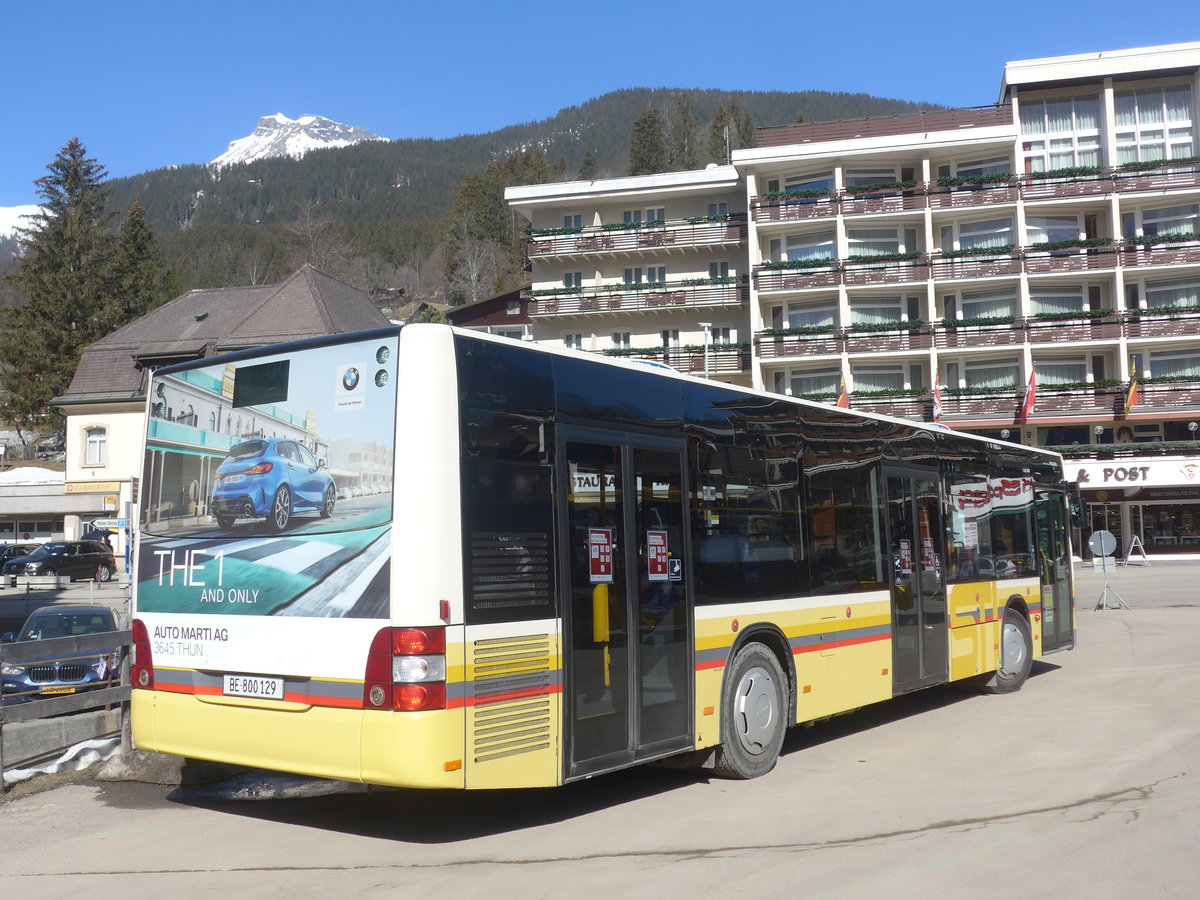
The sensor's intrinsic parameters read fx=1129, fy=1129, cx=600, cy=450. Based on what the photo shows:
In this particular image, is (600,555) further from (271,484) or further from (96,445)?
(96,445)

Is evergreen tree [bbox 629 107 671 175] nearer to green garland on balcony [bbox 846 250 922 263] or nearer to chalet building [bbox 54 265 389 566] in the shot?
green garland on balcony [bbox 846 250 922 263]

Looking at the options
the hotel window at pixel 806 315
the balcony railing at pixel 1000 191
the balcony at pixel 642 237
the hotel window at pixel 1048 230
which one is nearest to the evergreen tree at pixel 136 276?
the balcony at pixel 642 237

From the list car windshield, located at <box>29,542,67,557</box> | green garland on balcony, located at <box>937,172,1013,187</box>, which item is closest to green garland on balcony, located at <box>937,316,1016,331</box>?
green garland on balcony, located at <box>937,172,1013,187</box>

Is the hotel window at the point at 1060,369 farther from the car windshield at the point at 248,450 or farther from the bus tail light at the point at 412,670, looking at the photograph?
the bus tail light at the point at 412,670

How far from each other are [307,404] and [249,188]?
588ft

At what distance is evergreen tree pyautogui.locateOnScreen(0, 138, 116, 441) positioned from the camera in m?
73.7

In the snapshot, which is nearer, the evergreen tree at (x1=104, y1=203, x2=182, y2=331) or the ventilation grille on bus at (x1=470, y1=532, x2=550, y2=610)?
the ventilation grille on bus at (x1=470, y1=532, x2=550, y2=610)

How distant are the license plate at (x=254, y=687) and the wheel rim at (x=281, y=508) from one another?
962mm

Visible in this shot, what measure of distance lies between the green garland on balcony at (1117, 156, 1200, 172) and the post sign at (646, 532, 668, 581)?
175 ft

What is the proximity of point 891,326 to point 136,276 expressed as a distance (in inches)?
2160

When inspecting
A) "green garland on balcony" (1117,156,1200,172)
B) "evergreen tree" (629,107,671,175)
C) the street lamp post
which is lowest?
the street lamp post

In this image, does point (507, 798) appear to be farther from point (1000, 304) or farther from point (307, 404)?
point (1000, 304)

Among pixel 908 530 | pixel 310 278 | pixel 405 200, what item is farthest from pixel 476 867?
pixel 405 200

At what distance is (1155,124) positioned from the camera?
5766 centimetres
